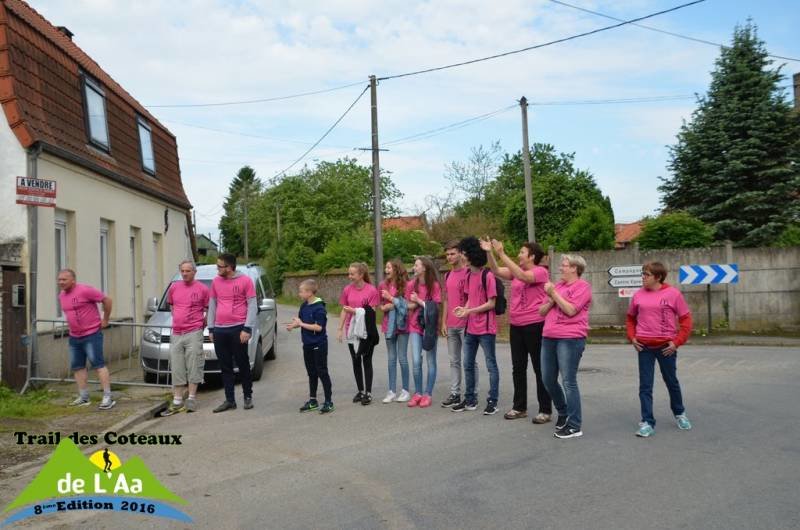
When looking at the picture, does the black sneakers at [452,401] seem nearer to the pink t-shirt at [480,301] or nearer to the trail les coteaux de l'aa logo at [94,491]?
the pink t-shirt at [480,301]

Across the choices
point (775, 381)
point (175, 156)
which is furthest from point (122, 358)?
point (775, 381)

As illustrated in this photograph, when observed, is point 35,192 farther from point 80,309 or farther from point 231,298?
point 231,298

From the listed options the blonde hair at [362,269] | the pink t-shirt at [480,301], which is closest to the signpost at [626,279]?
the blonde hair at [362,269]

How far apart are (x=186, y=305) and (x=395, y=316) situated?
102 inches

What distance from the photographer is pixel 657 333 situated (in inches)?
277

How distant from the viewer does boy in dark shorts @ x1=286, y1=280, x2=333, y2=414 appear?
8719mm

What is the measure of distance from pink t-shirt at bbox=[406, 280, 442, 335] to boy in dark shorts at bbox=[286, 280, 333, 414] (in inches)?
39.9

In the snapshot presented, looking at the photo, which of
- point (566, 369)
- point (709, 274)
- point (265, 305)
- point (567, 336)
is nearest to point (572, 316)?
point (567, 336)

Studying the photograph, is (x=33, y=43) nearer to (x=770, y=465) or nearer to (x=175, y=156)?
(x=175, y=156)

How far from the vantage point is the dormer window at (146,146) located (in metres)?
17.1

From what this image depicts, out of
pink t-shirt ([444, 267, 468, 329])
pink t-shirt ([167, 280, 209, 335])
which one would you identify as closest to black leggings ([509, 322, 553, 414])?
pink t-shirt ([444, 267, 468, 329])

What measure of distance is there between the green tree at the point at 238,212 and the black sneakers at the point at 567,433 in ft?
202

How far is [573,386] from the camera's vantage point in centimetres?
695

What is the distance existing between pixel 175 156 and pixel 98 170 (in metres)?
7.50
